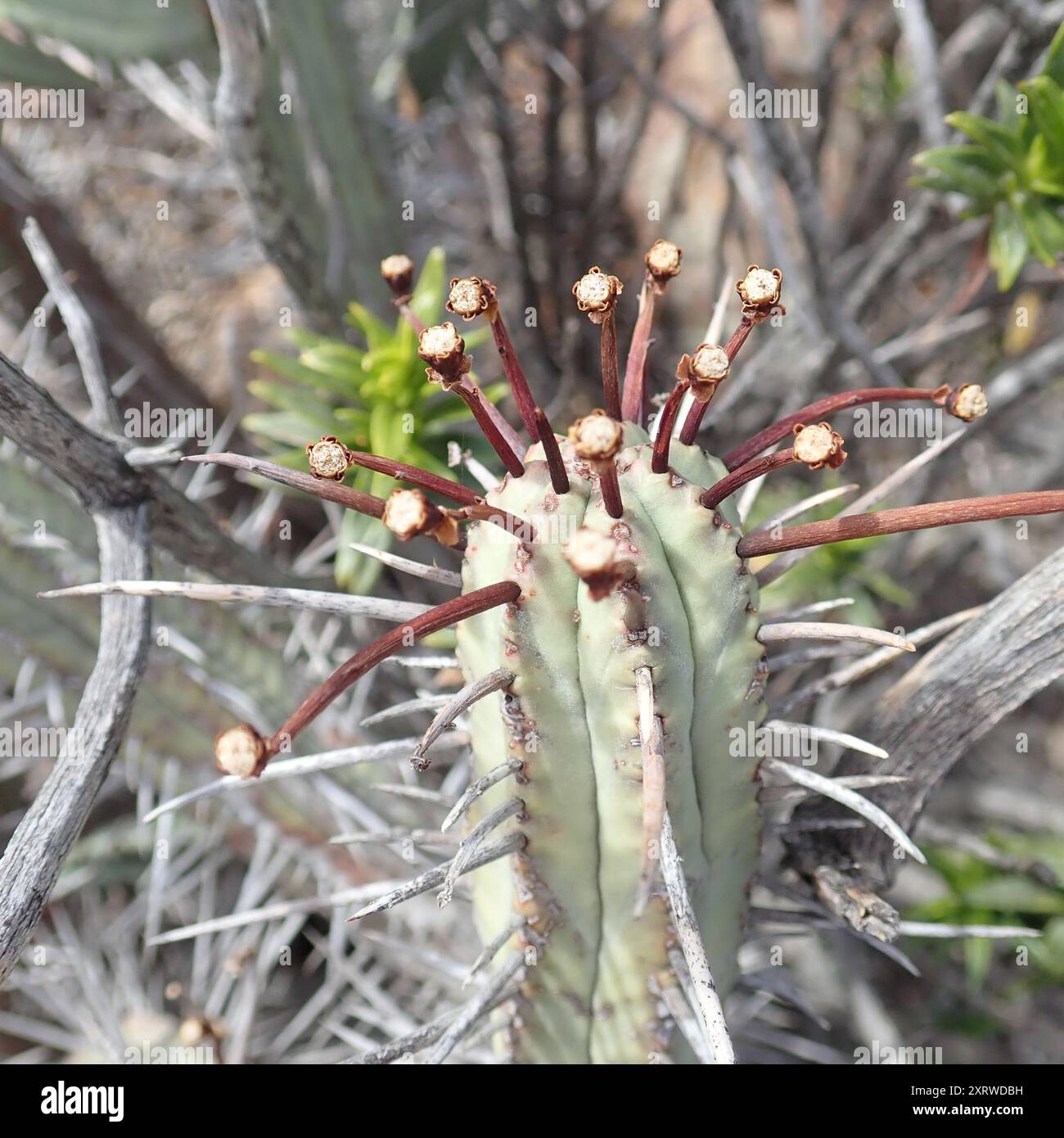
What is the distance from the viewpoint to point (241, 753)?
705 mm

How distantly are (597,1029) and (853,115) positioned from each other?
2.53 metres

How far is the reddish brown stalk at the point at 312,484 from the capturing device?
0.81 meters

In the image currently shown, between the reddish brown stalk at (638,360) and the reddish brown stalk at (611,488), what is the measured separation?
0.15m

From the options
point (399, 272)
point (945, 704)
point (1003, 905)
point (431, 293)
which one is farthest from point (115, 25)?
point (1003, 905)

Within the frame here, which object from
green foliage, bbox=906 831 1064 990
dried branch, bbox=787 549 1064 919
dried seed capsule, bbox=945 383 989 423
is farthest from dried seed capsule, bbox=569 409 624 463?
green foliage, bbox=906 831 1064 990

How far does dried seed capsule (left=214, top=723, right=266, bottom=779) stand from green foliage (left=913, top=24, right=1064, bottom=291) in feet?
3.48

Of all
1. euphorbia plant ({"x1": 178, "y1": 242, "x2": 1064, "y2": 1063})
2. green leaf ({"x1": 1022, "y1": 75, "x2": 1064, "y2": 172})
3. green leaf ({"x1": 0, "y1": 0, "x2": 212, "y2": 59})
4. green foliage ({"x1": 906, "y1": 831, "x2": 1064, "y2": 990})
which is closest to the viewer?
euphorbia plant ({"x1": 178, "y1": 242, "x2": 1064, "y2": 1063})

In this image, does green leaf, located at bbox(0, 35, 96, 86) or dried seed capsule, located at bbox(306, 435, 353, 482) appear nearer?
dried seed capsule, located at bbox(306, 435, 353, 482)

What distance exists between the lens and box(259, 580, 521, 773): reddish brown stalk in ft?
2.32

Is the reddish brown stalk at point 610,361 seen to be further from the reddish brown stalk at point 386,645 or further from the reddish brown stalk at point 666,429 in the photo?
the reddish brown stalk at point 386,645

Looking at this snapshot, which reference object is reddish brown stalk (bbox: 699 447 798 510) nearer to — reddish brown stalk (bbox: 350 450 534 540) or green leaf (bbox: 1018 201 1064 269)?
reddish brown stalk (bbox: 350 450 534 540)
